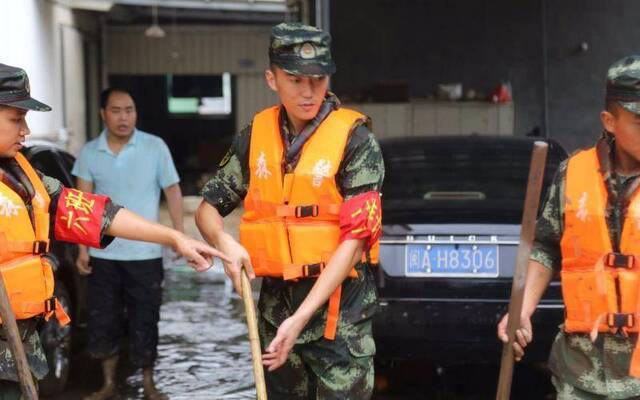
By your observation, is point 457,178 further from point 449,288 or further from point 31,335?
point 31,335

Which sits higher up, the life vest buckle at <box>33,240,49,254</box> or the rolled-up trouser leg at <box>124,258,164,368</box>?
the life vest buckle at <box>33,240,49,254</box>

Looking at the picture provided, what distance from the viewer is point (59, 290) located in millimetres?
6547

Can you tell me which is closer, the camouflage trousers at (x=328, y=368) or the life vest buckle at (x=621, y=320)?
the life vest buckle at (x=621, y=320)

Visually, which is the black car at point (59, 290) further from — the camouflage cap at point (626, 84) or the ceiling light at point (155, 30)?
the ceiling light at point (155, 30)

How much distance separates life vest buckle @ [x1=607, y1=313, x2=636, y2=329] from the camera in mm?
3271

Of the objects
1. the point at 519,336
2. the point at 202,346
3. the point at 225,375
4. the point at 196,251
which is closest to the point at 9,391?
the point at 196,251

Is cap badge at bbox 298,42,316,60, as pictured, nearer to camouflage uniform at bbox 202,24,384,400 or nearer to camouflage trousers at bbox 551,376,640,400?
camouflage uniform at bbox 202,24,384,400

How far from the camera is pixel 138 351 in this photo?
6508 mm

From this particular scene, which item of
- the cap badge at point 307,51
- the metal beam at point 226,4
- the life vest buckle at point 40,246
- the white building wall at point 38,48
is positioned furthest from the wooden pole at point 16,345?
the metal beam at point 226,4

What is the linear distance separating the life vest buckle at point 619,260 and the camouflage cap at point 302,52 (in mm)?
1115

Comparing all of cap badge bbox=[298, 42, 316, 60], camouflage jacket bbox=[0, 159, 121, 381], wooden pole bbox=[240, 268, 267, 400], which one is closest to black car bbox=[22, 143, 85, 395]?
camouflage jacket bbox=[0, 159, 121, 381]

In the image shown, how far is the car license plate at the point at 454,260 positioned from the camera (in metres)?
5.69

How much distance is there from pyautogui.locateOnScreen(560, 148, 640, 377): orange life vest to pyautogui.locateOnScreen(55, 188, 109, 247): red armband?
5.08ft

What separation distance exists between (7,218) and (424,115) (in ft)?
31.3
